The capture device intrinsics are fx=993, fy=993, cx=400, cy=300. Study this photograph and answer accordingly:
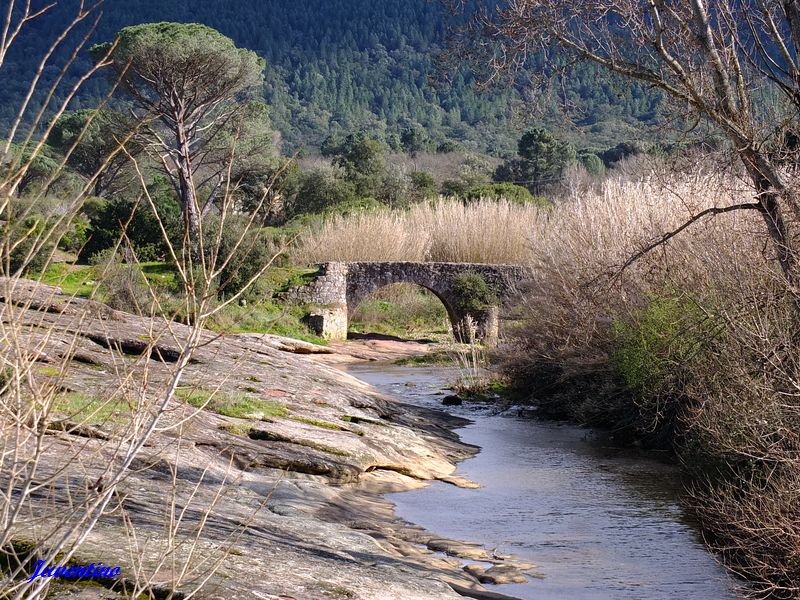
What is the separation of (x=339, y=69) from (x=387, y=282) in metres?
84.7

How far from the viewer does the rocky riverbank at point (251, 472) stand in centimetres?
411

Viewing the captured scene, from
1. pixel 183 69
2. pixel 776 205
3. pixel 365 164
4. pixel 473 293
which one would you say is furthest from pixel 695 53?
pixel 365 164

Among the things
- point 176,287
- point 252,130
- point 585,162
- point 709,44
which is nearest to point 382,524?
point 709,44

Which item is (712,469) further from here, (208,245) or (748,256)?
(208,245)

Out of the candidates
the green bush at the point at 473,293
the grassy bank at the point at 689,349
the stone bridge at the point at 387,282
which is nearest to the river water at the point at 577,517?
the grassy bank at the point at 689,349

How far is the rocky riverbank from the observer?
411 cm

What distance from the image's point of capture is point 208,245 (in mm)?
27062

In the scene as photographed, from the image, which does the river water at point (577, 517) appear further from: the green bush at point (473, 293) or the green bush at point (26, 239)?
the green bush at point (473, 293)

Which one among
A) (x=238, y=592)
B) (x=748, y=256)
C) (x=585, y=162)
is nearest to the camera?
(x=238, y=592)

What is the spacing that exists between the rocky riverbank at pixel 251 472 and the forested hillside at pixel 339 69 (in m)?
67.5

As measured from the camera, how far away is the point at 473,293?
29.7 metres

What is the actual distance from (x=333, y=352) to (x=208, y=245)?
4.54 metres

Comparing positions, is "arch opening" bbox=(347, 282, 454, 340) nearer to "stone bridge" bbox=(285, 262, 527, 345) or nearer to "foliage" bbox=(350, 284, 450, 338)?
"foliage" bbox=(350, 284, 450, 338)

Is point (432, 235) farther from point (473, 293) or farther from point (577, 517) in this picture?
point (577, 517)
